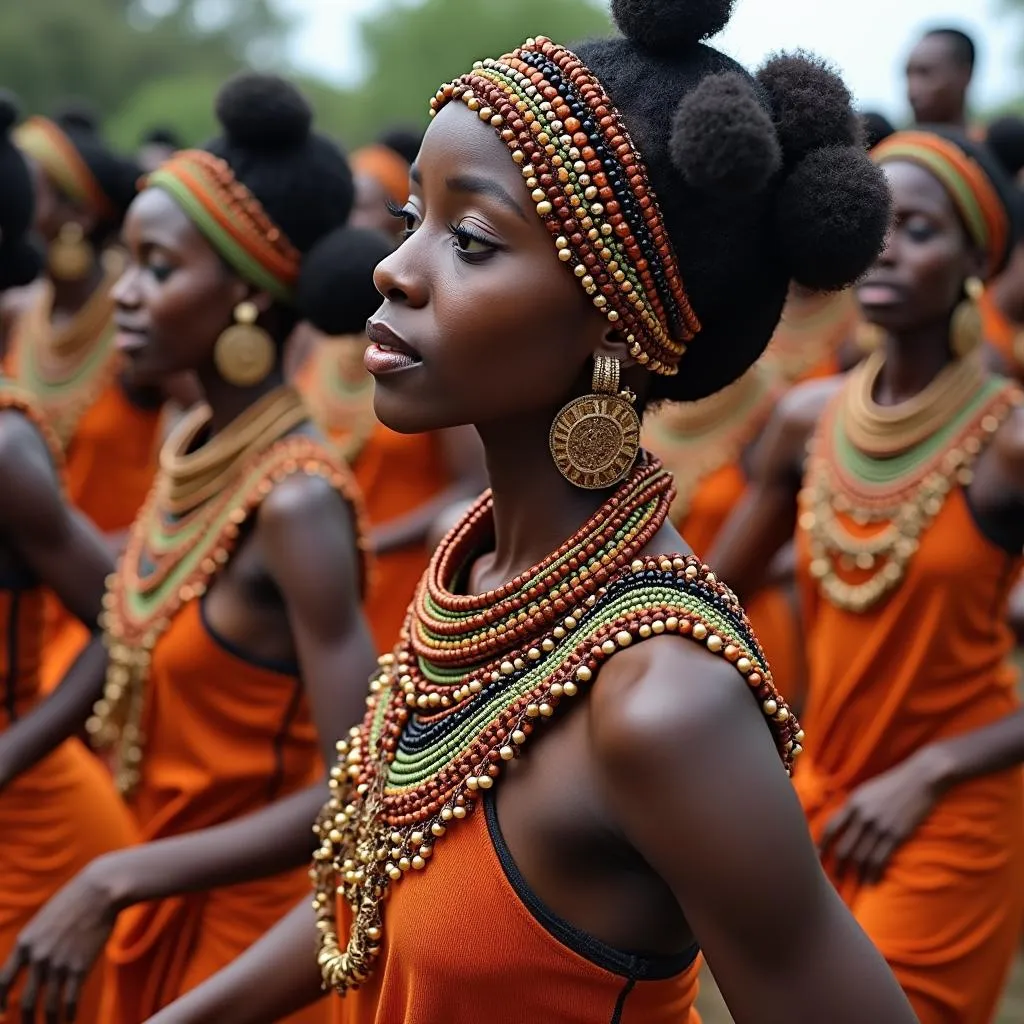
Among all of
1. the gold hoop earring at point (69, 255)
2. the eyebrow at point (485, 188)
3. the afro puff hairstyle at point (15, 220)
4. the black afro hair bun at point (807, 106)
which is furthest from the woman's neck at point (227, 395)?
the gold hoop earring at point (69, 255)

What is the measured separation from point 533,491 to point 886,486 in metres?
2.12

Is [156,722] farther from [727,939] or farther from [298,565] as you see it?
[727,939]

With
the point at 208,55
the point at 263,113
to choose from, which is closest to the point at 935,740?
the point at 263,113

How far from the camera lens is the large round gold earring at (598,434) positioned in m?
2.16

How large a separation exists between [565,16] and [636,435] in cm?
4466

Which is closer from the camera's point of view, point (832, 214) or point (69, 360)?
point (832, 214)

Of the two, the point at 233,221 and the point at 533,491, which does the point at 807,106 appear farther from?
the point at 233,221

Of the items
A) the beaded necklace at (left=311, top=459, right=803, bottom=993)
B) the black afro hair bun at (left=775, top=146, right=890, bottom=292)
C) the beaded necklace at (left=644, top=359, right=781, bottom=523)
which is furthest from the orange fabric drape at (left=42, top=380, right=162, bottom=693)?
the black afro hair bun at (left=775, top=146, right=890, bottom=292)

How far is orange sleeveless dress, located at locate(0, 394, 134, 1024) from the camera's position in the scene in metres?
3.72

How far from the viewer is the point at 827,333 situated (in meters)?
8.47

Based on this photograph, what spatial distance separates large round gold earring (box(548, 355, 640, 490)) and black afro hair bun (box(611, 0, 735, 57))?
426 mm

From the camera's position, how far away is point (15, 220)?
14.5 ft

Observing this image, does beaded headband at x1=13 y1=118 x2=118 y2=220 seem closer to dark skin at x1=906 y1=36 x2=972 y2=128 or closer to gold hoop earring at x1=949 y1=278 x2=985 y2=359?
dark skin at x1=906 y1=36 x2=972 y2=128

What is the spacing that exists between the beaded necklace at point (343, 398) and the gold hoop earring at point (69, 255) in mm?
1198
